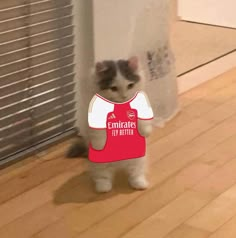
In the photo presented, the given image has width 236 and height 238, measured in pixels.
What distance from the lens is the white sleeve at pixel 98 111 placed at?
1896 mm

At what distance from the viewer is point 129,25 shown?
2453mm

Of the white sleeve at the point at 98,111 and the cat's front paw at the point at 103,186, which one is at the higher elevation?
the white sleeve at the point at 98,111

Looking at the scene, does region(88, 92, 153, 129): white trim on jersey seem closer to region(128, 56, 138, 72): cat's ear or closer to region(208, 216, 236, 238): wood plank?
region(128, 56, 138, 72): cat's ear

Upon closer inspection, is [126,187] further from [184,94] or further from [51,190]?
[184,94]

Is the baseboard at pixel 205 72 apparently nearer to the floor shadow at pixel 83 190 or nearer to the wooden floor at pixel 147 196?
the wooden floor at pixel 147 196

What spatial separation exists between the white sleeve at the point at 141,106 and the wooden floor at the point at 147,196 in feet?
0.88

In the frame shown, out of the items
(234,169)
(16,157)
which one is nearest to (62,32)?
(16,157)

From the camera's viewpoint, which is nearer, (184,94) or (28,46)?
(28,46)

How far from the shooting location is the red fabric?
1.92 metres

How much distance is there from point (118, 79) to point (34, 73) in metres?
0.52

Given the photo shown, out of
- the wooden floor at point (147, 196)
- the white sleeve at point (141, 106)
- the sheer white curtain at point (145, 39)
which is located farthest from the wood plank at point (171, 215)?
the sheer white curtain at point (145, 39)

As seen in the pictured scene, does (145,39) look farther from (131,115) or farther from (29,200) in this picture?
(29,200)

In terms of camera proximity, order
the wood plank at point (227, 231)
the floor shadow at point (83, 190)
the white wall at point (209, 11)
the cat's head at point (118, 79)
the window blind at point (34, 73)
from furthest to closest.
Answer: the white wall at point (209, 11)
the window blind at point (34, 73)
the floor shadow at point (83, 190)
the cat's head at point (118, 79)
the wood plank at point (227, 231)

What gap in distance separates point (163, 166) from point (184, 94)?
2.61 feet
